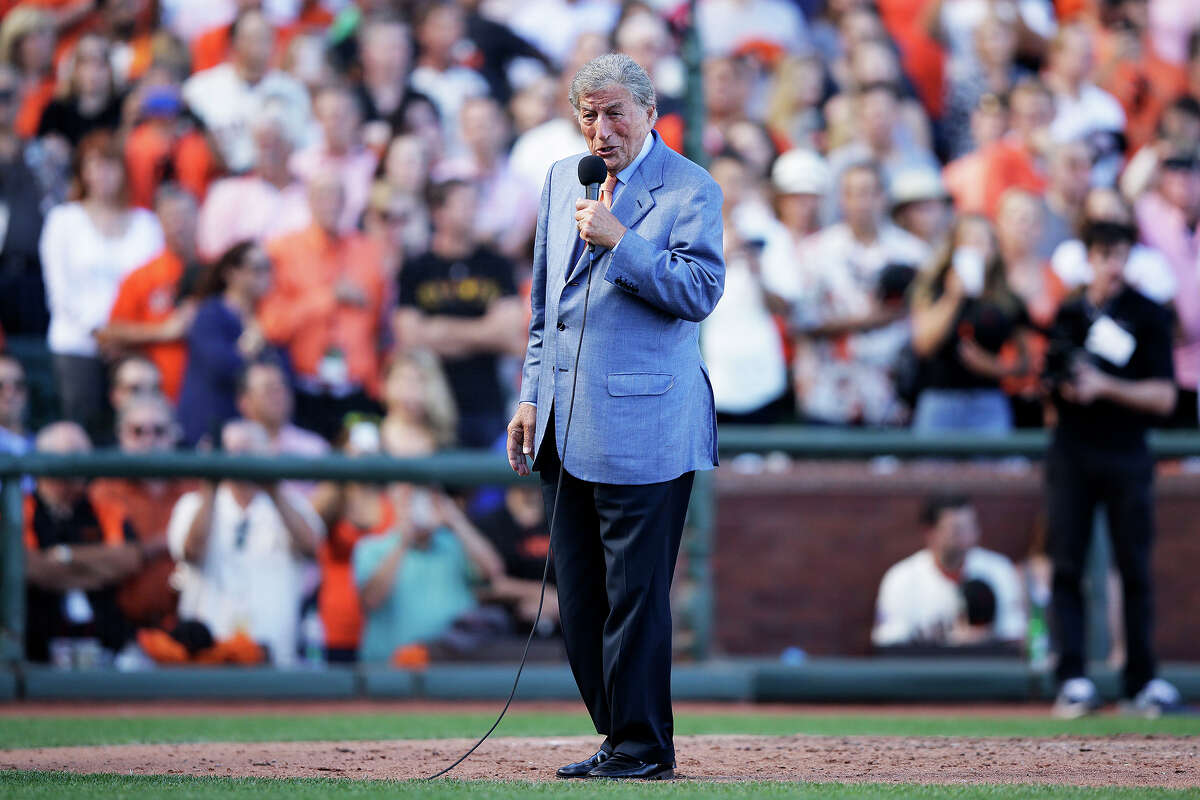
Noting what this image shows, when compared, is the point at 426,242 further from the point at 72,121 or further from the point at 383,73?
the point at 72,121

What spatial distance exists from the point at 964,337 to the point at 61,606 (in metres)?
5.45

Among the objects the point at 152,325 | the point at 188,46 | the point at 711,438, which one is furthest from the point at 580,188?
the point at 188,46

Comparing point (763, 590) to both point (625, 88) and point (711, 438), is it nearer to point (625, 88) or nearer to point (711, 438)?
point (711, 438)

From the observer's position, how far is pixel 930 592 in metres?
9.21

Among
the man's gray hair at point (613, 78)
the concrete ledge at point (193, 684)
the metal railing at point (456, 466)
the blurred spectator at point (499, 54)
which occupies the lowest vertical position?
the concrete ledge at point (193, 684)

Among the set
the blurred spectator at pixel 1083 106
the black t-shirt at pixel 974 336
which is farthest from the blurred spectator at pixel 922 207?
the blurred spectator at pixel 1083 106

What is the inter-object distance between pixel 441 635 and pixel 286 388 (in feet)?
6.35

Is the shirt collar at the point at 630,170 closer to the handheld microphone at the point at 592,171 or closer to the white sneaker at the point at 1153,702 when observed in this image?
the handheld microphone at the point at 592,171

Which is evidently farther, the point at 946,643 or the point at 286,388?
the point at 286,388

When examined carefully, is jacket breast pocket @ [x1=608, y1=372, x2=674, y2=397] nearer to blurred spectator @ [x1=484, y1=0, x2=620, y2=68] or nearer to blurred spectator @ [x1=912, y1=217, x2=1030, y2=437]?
blurred spectator @ [x1=912, y1=217, x2=1030, y2=437]

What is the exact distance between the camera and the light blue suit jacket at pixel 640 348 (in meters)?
4.87

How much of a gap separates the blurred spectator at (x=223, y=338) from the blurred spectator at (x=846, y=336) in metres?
3.43

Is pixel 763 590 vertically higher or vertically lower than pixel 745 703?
higher

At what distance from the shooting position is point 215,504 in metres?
8.64
